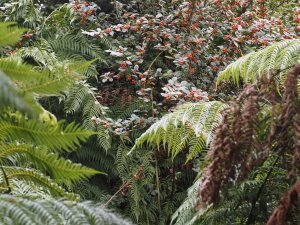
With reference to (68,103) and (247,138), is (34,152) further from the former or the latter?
(68,103)

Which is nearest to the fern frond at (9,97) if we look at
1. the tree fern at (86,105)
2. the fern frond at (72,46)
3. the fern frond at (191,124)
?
the fern frond at (191,124)

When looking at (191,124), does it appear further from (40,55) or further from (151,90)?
(40,55)

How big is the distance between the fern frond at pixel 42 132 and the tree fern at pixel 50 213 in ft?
0.39

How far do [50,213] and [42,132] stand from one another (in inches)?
6.4

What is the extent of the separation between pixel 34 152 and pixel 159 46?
202 centimetres

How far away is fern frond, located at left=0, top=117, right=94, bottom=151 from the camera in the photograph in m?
1.05

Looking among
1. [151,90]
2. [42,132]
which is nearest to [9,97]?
[42,132]

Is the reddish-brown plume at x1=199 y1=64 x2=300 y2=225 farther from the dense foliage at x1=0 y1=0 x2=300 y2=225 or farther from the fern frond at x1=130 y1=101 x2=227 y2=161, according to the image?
the fern frond at x1=130 y1=101 x2=227 y2=161

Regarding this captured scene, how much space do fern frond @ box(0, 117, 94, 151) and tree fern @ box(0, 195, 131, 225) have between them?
12 centimetres

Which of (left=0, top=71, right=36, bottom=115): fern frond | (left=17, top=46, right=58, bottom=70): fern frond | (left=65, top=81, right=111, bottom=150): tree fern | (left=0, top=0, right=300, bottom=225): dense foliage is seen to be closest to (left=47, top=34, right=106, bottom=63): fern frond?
(left=0, top=0, right=300, bottom=225): dense foliage

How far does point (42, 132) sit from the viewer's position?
1050 millimetres

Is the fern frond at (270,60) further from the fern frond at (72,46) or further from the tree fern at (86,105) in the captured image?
the fern frond at (72,46)

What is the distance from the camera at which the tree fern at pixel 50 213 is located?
97 centimetres

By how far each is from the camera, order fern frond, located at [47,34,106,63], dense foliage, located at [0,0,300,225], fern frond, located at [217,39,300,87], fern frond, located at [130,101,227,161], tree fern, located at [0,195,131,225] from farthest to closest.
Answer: fern frond, located at [47,34,106,63] → fern frond, located at [217,39,300,87] → fern frond, located at [130,101,227,161] → dense foliage, located at [0,0,300,225] → tree fern, located at [0,195,131,225]
